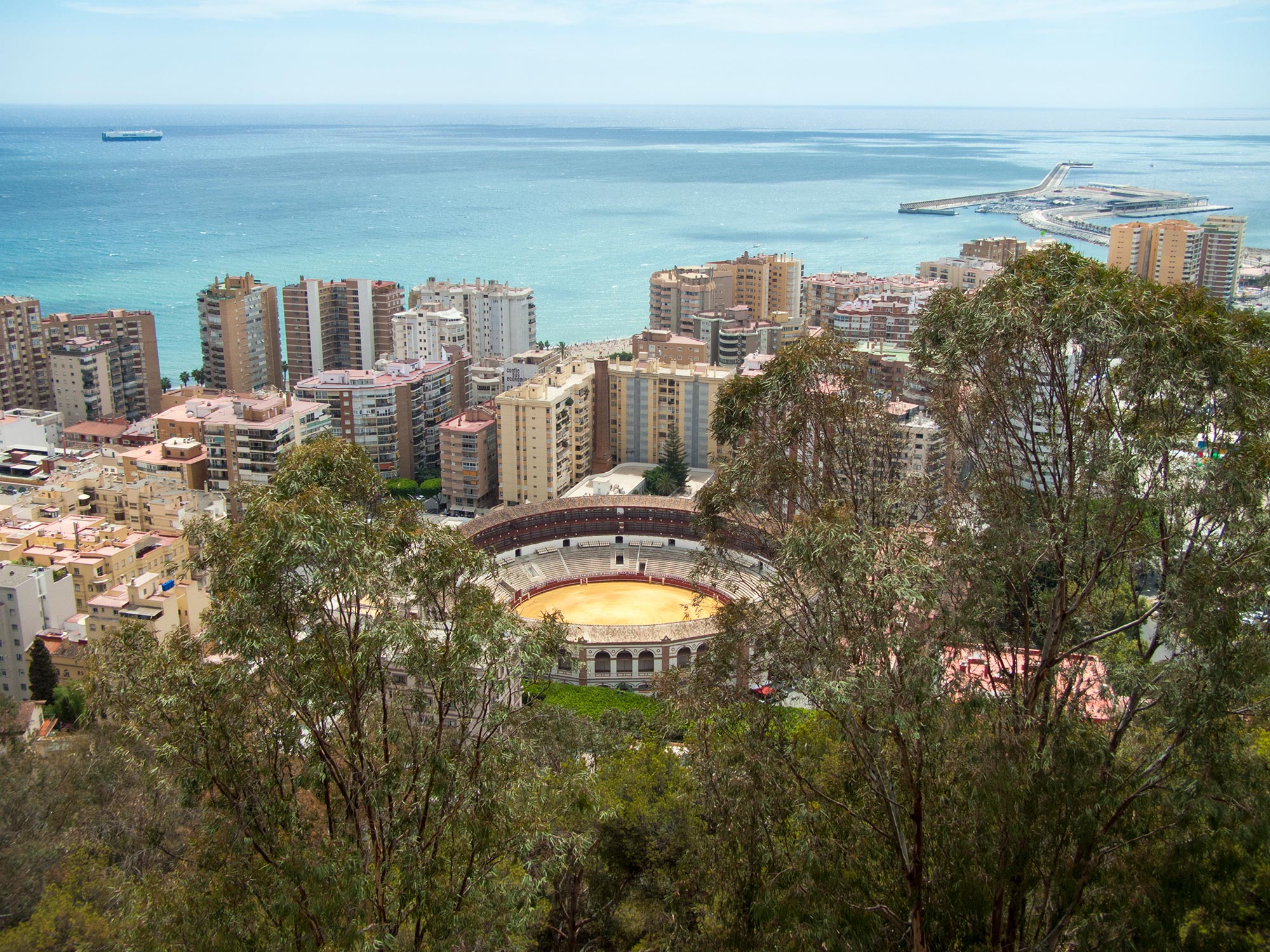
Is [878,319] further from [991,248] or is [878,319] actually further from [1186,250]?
[1186,250]

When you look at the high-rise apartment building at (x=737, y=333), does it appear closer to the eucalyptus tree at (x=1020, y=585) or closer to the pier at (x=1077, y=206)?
the eucalyptus tree at (x=1020, y=585)

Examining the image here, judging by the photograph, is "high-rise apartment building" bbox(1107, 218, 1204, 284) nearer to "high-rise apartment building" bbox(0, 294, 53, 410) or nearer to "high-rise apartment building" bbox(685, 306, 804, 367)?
"high-rise apartment building" bbox(685, 306, 804, 367)

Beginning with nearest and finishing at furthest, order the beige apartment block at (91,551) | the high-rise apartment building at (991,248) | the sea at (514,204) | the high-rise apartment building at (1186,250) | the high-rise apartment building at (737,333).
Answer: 1. the beige apartment block at (91,551)
2. the high-rise apartment building at (737,333)
3. the high-rise apartment building at (1186,250)
4. the high-rise apartment building at (991,248)
5. the sea at (514,204)

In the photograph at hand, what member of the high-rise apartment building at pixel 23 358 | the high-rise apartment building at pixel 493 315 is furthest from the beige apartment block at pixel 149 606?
the high-rise apartment building at pixel 493 315

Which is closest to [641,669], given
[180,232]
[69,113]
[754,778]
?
[754,778]

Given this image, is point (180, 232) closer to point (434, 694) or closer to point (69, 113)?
point (434, 694)
